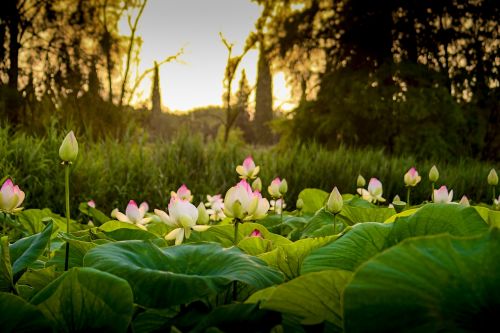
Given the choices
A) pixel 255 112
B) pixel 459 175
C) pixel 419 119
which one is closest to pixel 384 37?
pixel 419 119

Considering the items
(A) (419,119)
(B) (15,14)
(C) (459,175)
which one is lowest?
(C) (459,175)

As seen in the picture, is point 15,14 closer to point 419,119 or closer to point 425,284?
point 419,119

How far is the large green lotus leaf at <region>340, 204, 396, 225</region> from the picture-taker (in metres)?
1.53

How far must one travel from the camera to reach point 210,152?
586 centimetres

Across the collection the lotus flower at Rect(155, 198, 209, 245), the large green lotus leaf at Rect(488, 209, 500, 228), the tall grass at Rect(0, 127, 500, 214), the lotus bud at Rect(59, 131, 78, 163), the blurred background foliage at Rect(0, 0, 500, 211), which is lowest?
the tall grass at Rect(0, 127, 500, 214)

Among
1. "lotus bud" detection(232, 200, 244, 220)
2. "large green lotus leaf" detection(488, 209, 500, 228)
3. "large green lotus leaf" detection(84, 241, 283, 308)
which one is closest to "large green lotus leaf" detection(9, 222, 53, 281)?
"large green lotus leaf" detection(84, 241, 283, 308)

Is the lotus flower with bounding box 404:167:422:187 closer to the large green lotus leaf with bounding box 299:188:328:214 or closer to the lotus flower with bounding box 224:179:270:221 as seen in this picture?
the large green lotus leaf with bounding box 299:188:328:214

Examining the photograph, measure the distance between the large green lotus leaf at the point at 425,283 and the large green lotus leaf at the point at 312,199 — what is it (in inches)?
79.1

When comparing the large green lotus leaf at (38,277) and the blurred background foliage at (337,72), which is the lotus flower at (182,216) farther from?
the blurred background foliage at (337,72)

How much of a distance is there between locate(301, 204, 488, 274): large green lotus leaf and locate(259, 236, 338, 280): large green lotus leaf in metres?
0.09

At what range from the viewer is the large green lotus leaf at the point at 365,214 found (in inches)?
60.1

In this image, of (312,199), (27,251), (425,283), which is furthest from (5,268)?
(312,199)

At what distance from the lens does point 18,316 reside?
0.64 m

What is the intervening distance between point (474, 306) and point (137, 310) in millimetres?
535
